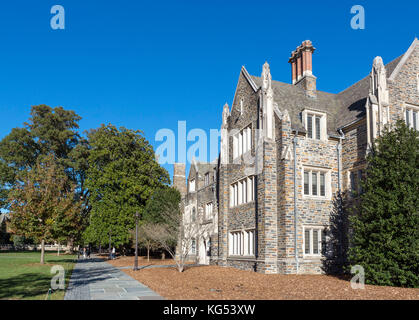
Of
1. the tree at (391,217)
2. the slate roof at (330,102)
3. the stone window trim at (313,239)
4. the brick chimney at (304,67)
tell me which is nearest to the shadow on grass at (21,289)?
the tree at (391,217)

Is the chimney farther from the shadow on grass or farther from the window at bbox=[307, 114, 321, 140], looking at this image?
the shadow on grass

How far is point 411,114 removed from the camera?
892 inches

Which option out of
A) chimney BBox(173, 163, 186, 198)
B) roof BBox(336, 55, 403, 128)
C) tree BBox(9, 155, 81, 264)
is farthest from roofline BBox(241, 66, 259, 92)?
chimney BBox(173, 163, 186, 198)

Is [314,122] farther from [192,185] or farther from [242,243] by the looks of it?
[192,185]

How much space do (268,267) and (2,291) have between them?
13404mm

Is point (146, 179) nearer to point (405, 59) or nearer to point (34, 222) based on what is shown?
point (34, 222)

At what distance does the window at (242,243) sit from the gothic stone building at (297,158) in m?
0.07

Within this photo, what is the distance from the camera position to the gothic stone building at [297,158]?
2145 cm

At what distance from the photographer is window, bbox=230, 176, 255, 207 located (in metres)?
24.7

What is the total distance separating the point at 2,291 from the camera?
46.4ft

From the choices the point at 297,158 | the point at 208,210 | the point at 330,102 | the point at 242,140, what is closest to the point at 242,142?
the point at 242,140

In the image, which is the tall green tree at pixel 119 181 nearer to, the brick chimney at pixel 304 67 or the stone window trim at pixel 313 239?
the brick chimney at pixel 304 67

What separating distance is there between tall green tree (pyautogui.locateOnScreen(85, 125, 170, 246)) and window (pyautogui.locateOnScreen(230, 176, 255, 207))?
58.8 ft
